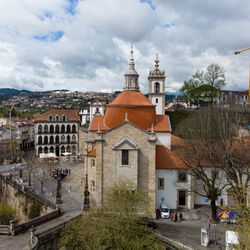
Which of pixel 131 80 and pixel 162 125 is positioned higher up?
pixel 131 80

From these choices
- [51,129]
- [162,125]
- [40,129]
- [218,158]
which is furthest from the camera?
[51,129]

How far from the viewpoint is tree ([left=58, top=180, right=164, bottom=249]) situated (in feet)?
72.4

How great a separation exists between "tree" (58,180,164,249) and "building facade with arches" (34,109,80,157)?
5224cm

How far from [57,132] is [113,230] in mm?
59101

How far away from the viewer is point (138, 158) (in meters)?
32.5

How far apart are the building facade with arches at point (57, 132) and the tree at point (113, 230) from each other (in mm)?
52240

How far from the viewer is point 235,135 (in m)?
36.4

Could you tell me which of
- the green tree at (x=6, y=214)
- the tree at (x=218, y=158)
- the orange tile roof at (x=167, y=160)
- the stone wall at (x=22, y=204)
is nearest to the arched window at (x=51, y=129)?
the stone wall at (x=22, y=204)

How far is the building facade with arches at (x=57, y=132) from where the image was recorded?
7738 cm

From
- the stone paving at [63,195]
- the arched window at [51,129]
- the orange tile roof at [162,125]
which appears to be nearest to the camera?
the stone paving at [63,195]

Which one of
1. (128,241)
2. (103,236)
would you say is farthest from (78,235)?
(128,241)

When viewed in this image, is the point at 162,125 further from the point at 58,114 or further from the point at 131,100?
the point at 58,114

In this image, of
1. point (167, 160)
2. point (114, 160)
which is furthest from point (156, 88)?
point (114, 160)

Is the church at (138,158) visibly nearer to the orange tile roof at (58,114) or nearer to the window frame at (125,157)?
the window frame at (125,157)
